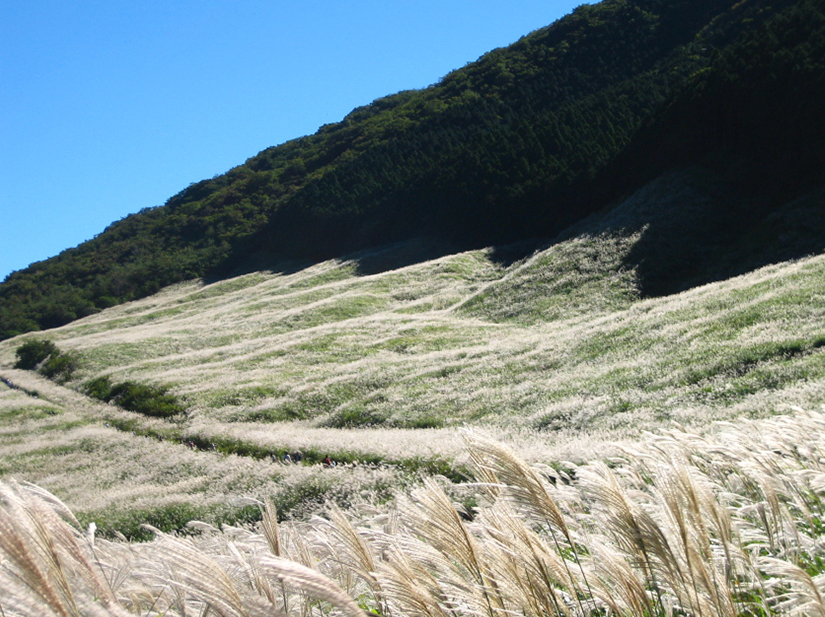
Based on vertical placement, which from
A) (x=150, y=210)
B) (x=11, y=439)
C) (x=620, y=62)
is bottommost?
(x=11, y=439)

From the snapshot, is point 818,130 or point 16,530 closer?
point 16,530

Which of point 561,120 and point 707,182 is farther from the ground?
point 561,120

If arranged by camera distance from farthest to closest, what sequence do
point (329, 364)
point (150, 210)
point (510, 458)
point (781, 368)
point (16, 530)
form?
1. point (150, 210)
2. point (329, 364)
3. point (781, 368)
4. point (510, 458)
5. point (16, 530)

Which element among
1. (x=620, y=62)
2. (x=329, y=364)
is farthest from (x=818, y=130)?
(x=620, y=62)

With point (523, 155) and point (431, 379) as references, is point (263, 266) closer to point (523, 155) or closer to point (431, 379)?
point (523, 155)

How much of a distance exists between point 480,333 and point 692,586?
3622 centimetres

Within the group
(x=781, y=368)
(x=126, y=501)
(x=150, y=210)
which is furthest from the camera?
(x=150, y=210)

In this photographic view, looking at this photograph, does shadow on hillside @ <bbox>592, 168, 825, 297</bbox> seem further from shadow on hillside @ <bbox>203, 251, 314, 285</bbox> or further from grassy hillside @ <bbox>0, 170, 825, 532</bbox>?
shadow on hillside @ <bbox>203, 251, 314, 285</bbox>

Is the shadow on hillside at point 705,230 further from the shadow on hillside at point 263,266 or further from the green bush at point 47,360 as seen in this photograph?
the shadow on hillside at point 263,266

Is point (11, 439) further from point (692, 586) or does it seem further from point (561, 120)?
point (561, 120)

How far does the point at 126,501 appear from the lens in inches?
731

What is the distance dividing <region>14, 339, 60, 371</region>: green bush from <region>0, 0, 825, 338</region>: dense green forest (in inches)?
1969

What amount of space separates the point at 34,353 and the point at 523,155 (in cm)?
6262

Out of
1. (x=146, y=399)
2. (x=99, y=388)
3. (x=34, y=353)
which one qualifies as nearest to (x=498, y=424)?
(x=146, y=399)
